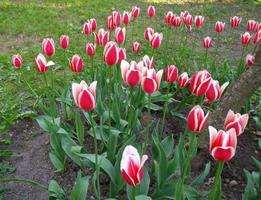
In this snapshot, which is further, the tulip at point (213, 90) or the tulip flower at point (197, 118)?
the tulip at point (213, 90)

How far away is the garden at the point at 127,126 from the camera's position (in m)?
2.29

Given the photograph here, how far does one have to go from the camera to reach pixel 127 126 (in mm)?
3072

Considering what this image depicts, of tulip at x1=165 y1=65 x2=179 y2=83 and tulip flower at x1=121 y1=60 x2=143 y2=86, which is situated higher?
tulip flower at x1=121 y1=60 x2=143 y2=86

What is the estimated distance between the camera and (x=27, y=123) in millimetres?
3887

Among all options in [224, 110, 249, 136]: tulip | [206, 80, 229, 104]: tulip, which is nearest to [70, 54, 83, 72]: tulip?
[206, 80, 229, 104]: tulip

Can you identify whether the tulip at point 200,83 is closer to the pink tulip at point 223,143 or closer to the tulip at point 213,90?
the tulip at point 213,90

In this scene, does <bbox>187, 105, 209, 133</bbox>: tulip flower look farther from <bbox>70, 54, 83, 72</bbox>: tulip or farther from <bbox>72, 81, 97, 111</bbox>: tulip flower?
<bbox>70, 54, 83, 72</bbox>: tulip

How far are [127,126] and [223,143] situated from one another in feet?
4.50

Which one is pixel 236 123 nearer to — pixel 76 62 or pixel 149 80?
pixel 149 80

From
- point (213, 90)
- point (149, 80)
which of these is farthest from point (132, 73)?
point (213, 90)

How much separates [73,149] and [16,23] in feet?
14.0

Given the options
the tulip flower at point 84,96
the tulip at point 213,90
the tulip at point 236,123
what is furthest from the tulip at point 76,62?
Result: the tulip at point 236,123

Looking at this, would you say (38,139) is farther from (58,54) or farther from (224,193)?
(58,54)

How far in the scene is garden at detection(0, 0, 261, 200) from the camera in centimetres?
229
